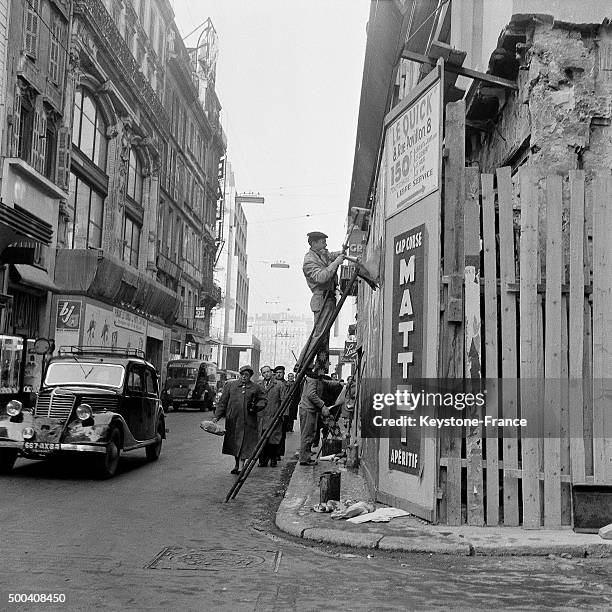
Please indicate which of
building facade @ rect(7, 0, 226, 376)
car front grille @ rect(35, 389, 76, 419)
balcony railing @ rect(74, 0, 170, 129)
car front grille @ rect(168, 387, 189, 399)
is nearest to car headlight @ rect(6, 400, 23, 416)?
car front grille @ rect(35, 389, 76, 419)

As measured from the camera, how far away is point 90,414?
1070 cm

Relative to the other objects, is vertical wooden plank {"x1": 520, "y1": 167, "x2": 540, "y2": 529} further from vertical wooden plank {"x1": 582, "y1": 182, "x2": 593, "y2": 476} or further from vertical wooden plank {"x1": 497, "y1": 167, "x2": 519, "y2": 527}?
vertical wooden plank {"x1": 582, "y1": 182, "x2": 593, "y2": 476}

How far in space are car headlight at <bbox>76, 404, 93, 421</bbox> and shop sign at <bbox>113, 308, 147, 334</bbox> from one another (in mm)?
22860

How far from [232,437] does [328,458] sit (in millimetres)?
1925

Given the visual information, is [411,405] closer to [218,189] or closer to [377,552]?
[377,552]

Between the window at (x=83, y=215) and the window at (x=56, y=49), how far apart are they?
4418mm

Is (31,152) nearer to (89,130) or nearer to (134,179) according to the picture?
(89,130)

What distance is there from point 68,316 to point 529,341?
24030 mm

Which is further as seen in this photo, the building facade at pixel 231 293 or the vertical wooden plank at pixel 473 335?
the building facade at pixel 231 293

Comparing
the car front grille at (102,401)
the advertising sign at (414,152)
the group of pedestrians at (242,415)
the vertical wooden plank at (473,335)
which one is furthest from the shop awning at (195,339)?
the vertical wooden plank at (473,335)

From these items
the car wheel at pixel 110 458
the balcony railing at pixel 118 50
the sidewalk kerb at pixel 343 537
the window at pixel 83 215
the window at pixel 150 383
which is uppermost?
the balcony railing at pixel 118 50

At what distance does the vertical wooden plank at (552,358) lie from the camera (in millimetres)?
6617

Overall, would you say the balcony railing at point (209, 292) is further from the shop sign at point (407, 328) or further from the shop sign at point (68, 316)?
the shop sign at point (407, 328)

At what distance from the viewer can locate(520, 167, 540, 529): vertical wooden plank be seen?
21.7 ft
